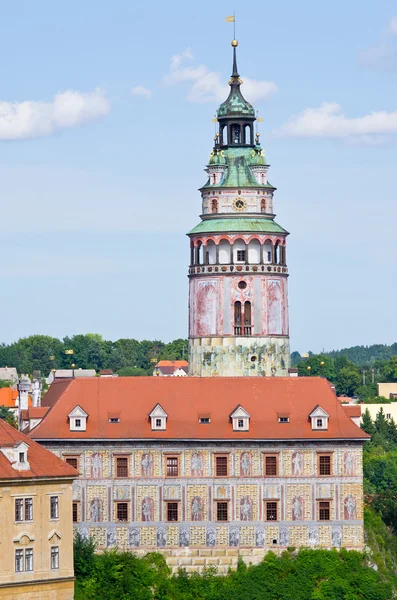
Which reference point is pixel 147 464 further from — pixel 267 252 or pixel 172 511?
pixel 267 252

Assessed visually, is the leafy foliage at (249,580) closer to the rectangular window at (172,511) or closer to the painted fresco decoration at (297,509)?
the painted fresco decoration at (297,509)

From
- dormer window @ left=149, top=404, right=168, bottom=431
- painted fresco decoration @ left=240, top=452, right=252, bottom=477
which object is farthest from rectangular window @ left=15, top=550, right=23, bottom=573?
painted fresco decoration @ left=240, top=452, right=252, bottom=477

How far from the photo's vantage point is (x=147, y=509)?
338 ft

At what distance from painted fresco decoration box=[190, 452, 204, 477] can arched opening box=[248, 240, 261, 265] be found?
58.9 feet

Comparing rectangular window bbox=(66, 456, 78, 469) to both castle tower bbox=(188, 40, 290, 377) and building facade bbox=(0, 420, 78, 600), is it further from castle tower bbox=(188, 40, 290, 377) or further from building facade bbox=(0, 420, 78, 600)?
castle tower bbox=(188, 40, 290, 377)

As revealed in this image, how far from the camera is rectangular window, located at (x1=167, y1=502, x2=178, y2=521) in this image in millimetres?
103375

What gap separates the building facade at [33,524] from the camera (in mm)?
95438

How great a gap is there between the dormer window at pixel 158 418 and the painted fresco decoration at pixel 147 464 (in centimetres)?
154

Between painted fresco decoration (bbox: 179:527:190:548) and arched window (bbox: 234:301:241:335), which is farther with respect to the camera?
arched window (bbox: 234:301:241:335)

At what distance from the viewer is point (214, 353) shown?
389ft

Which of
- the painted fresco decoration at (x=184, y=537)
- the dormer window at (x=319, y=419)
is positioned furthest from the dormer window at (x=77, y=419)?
the dormer window at (x=319, y=419)

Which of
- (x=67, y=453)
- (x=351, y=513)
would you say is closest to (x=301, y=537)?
(x=351, y=513)

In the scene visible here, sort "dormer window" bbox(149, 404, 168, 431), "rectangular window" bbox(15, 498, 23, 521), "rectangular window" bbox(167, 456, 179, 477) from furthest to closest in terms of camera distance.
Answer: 1. "dormer window" bbox(149, 404, 168, 431)
2. "rectangular window" bbox(167, 456, 179, 477)
3. "rectangular window" bbox(15, 498, 23, 521)

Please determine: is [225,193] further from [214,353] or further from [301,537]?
[301,537]
